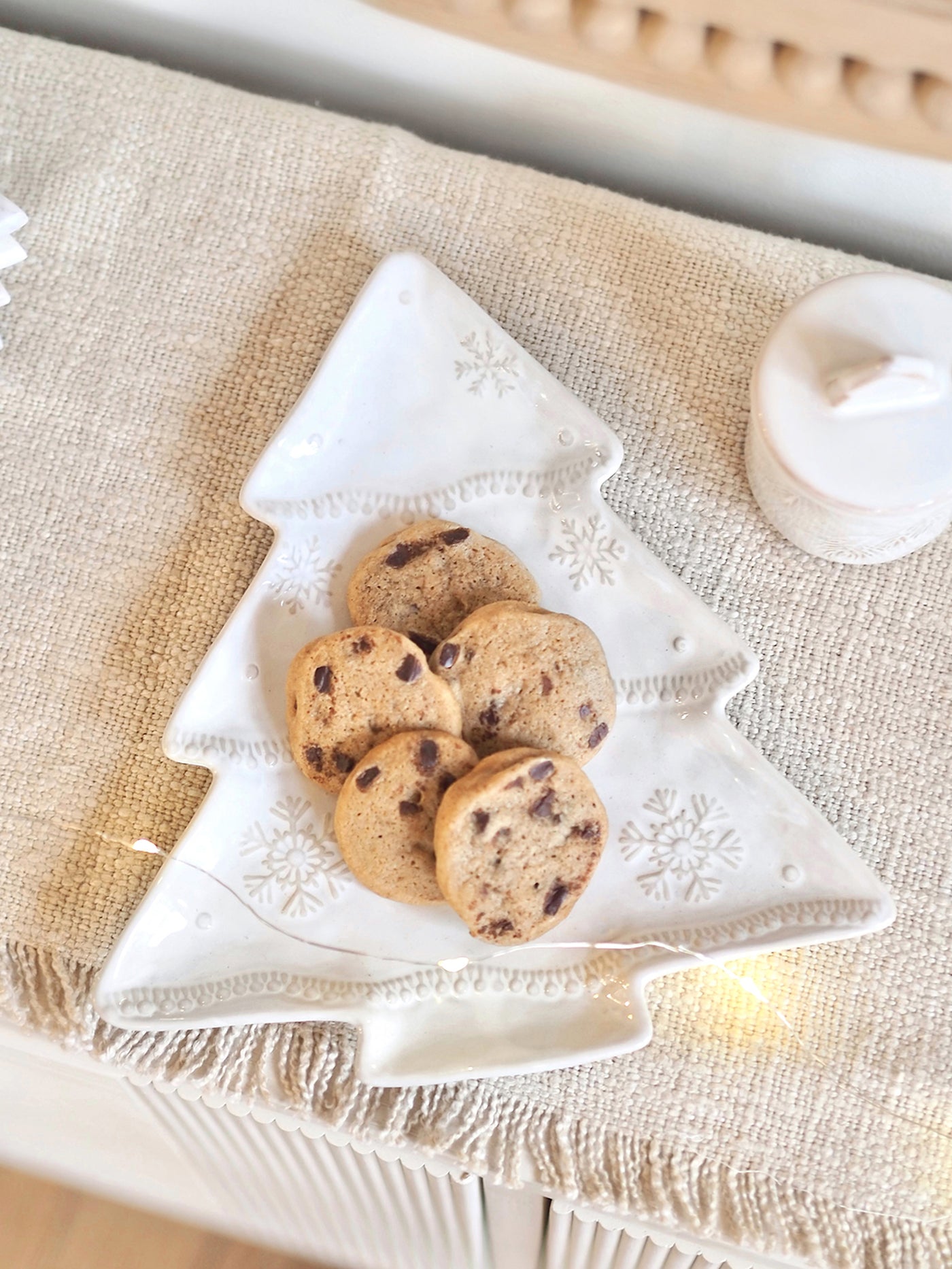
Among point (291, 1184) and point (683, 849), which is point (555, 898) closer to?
point (683, 849)

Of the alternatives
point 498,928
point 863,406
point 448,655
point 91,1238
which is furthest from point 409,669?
point 91,1238

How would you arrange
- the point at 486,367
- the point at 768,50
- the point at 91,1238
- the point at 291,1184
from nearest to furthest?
1. the point at 768,50
2. the point at 486,367
3. the point at 291,1184
4. the point at 91,1238

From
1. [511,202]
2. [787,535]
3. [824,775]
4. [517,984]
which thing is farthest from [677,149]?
[517,984]

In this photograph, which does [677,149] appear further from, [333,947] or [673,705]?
[333,947]

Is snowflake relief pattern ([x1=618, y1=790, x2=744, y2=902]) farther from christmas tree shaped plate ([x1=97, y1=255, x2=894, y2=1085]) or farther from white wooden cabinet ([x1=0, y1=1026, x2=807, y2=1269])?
white wooden cabinet ([x1=0, y1=1026, x2=807, y2=1269])

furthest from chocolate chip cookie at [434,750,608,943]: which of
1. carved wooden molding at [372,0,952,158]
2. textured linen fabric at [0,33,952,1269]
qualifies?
carved wooden molding at [372,0,952,158]

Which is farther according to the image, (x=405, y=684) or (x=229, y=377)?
(x=229, y=377)

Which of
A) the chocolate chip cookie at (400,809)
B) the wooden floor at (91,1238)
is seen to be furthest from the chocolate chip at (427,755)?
the wooden floor at (91,1238)
